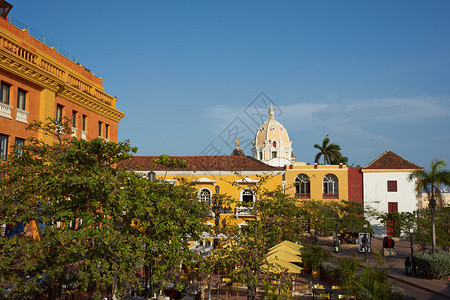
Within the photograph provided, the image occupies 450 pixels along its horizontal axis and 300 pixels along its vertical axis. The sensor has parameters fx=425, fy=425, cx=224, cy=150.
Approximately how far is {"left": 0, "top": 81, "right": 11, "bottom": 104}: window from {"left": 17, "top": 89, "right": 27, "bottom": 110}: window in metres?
0.75

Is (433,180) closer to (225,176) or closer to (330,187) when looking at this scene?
(225,176)

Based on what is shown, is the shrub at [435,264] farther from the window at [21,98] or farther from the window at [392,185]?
the window at [392,185]

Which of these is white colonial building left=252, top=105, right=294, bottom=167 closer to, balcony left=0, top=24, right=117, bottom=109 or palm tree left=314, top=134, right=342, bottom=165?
palm tree left=314, top=134, right=342, bottom=165

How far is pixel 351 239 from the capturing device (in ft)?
123

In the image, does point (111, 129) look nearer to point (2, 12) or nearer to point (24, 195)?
point (2, 12)

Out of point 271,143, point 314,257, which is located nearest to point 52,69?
point 314,257

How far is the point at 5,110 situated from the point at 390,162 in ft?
134

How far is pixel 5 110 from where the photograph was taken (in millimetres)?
17375

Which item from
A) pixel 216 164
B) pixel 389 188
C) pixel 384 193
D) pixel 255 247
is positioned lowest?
pixel 255 247

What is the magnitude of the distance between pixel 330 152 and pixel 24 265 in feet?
184

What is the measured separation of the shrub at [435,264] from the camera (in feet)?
61.1

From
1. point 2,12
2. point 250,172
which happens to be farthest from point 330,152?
point 2,12

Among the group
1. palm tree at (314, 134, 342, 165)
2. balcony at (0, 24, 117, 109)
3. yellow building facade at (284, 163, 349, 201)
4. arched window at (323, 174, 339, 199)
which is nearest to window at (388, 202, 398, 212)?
yellow building facade at (284, 163, 349, 201)

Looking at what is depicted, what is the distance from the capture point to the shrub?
733 inches
